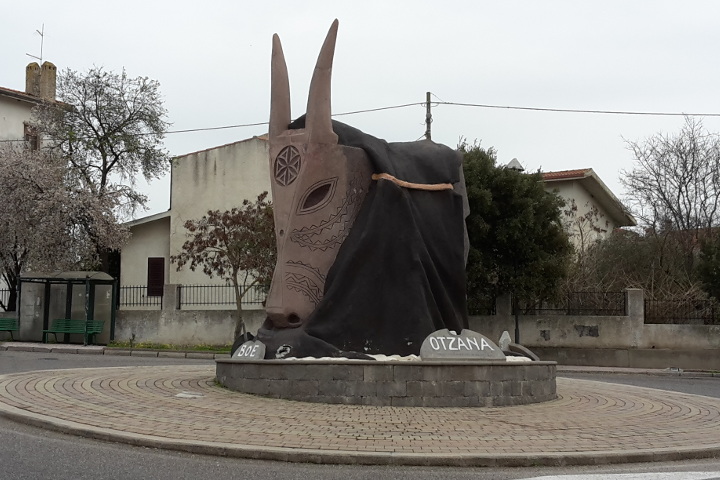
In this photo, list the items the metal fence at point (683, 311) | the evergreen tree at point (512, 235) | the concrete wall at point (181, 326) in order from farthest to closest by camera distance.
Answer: the concrete wall at point (181, 326), the metal fence at point (683, 311), the evergreen tree at point (512, 235)

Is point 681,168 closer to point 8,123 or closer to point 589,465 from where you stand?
Answer: point 589,465

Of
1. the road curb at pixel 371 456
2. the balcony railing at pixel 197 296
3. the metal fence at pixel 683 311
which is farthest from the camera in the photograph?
the balcony railing at pixel 197 296

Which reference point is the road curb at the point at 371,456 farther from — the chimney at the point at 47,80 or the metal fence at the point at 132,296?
the chimney at the point at 47,80

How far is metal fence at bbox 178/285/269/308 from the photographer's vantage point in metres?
28.1

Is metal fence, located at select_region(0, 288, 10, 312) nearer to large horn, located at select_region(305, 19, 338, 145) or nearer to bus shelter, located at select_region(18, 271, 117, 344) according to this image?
bus shelter, located at select_region(18, 271, 117, 344)

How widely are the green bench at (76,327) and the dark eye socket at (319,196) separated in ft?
49.4

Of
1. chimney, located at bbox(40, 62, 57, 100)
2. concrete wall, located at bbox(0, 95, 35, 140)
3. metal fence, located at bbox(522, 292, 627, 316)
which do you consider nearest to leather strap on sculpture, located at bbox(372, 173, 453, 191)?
metal fence, located at bbox(522, 292, 627, 316)

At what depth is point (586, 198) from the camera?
38.8 metres

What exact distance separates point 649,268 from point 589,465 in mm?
22454

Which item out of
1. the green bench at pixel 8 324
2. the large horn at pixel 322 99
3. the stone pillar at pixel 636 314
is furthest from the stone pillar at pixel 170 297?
the large horn at pixel 322 99

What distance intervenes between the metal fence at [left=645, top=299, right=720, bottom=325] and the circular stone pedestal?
1555 cm

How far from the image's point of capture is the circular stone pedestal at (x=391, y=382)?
11.1 meters

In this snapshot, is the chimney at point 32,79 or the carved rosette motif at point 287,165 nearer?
the carved rosette motif at point 287,165

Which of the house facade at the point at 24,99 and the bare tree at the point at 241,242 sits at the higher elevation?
the house facade at the point at 24,99
